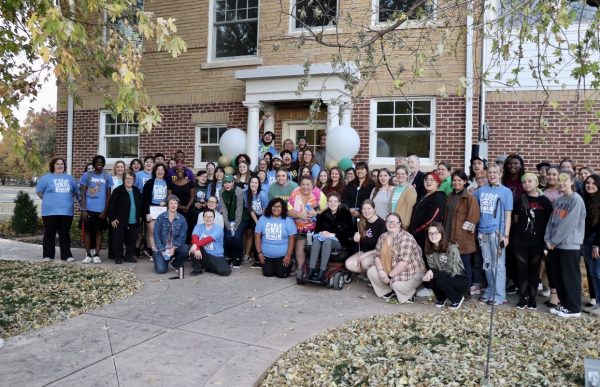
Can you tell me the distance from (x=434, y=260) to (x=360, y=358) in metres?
2.37

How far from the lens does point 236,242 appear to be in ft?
27.3

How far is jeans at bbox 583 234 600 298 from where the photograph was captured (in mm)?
6180

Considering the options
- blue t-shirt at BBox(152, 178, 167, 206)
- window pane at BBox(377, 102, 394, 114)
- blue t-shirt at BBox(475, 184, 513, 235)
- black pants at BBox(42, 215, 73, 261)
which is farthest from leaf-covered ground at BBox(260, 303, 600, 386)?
black pants at BBox(42, 215, 73, 261)

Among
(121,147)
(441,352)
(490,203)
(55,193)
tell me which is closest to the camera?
(441,352)

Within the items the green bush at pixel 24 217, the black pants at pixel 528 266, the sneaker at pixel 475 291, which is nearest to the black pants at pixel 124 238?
the sneaker at pixel 475 291

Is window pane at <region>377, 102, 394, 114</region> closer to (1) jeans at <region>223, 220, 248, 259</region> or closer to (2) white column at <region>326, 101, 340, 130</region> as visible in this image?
(2) white column at <region>326, 101, 340, 130</region>

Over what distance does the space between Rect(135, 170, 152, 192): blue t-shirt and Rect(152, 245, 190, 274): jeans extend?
1.91 meters

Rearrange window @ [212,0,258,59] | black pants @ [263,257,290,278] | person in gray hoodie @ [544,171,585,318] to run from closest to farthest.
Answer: person in gray hoodie @ [544,171,585,318], black pants @ [263,257,290,278], window @ [212,0,258,59]

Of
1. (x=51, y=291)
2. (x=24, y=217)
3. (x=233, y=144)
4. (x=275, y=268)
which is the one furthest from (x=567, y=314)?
(x=24, y=217)

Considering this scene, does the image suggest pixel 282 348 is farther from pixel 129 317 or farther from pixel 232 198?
pixel 232 198

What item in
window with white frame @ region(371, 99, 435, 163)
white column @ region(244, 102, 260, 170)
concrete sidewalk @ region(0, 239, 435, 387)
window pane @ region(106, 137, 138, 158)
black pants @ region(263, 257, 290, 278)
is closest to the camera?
concrete sidewalk @ region(0, 239, 435, 387)

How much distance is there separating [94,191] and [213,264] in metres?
2.87

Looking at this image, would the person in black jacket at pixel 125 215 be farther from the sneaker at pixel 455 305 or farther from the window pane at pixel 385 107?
the sneaker at pixel 455 305

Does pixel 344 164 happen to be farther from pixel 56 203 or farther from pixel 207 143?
pixel 56 203
